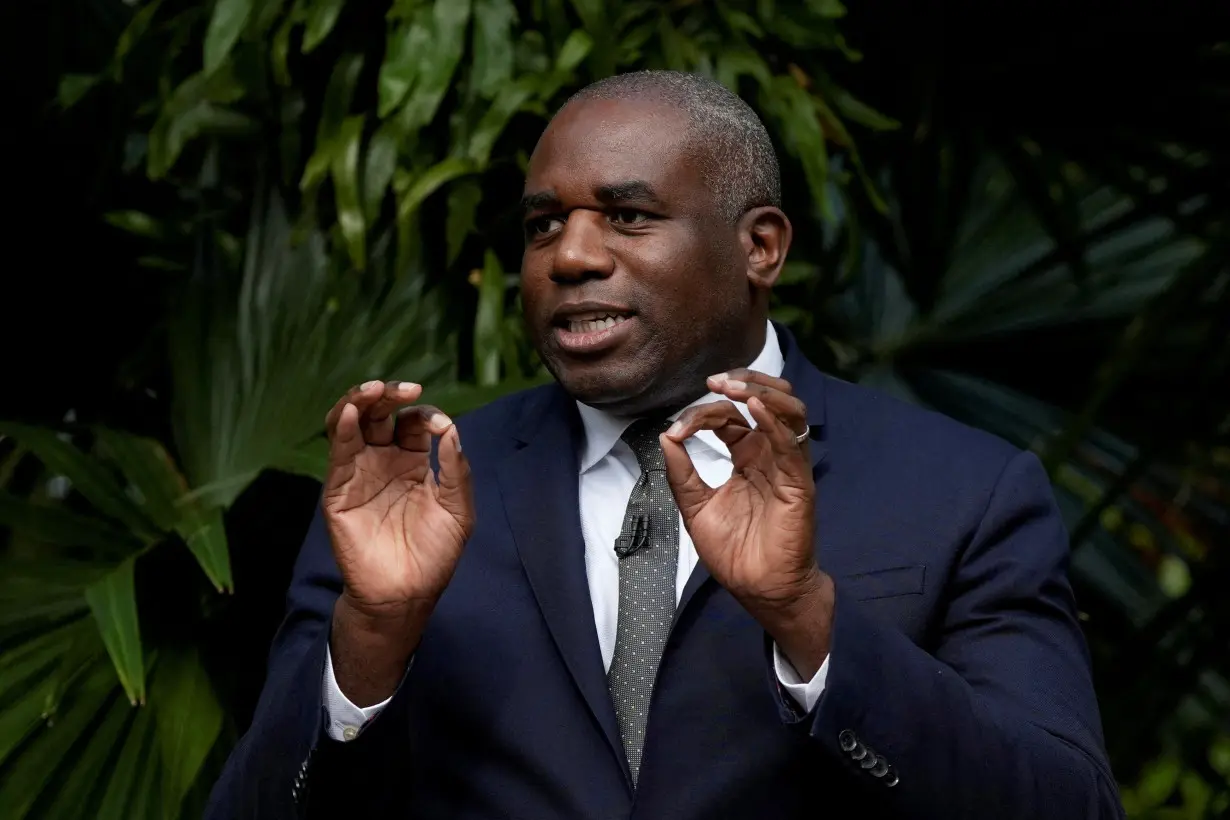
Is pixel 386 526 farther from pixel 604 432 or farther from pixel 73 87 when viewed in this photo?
pixel 73 87

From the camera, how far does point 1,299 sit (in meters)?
3.21

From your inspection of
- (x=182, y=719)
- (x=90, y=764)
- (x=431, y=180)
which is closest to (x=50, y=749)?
(x=90, y=764)

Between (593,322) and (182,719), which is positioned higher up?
(593,322)

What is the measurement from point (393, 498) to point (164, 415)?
1.59 meters

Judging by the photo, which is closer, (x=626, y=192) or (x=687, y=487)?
(x=687, y=487)

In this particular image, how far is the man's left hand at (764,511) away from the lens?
164cm

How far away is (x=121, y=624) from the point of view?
2.36 m

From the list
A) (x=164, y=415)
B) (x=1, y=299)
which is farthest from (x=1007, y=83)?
(x=1, y=299)

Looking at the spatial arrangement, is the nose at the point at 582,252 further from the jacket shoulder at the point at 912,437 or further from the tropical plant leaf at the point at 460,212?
the tropical plant leaf at the point at 460,212

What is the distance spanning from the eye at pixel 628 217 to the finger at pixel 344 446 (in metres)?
0.46

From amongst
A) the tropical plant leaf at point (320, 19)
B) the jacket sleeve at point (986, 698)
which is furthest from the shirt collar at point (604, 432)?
the tropical plant leaf at point (320, 19)

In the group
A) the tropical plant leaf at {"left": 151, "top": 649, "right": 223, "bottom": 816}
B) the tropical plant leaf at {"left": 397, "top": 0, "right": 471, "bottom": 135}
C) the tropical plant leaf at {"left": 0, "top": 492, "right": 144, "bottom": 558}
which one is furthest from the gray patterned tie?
the tropical plant leaf at {"left": 397, "top": 0, "right": 471, "bottom": 135}

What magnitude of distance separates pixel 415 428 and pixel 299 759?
1.20ft

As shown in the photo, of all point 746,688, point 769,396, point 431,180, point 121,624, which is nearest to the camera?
point 769,396
